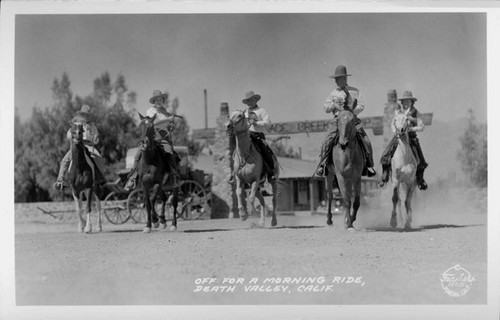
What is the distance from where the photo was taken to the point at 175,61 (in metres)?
9.35

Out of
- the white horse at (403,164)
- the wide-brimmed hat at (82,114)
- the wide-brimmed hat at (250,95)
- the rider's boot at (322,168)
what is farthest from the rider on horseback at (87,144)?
the white horse at (403,164)

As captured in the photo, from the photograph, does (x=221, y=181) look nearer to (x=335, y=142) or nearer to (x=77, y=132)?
(x=77, y=132)

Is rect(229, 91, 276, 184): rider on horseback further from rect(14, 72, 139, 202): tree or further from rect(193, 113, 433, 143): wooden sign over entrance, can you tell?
rect(193, 113, 433, 143): wooden sign over entrance

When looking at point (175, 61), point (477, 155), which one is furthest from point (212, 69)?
point (477, 155)

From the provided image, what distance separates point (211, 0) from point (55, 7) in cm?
190

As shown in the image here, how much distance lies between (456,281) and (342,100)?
2.87m

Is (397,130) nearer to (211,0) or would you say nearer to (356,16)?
(356,16)

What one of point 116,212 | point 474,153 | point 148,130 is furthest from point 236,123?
point 116,212

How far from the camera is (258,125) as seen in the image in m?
9.82

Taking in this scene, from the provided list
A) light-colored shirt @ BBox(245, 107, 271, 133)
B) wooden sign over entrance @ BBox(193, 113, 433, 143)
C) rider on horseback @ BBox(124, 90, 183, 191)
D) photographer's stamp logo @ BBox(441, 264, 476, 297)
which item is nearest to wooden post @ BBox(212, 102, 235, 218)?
wooden sign over entrance @ BBox(193, 113, 433, 143)

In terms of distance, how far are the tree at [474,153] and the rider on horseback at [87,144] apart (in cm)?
549

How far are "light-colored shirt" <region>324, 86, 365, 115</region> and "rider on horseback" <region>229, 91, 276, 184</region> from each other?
996mm

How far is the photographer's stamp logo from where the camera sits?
24.7 ft

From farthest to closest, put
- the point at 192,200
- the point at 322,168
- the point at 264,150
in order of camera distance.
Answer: the point at 192,200
the point at 264,150
the point at 322,168
